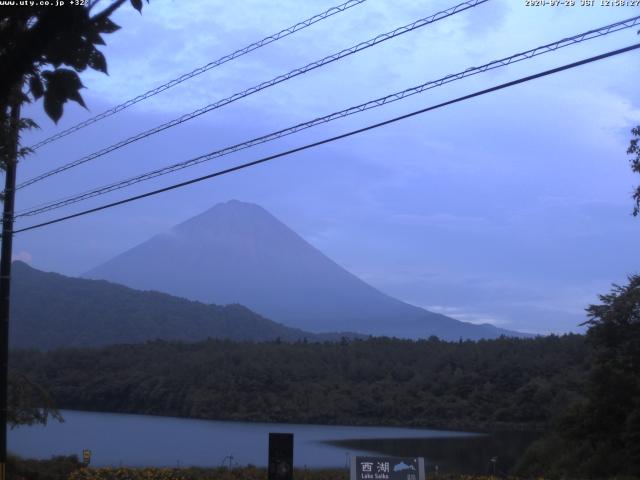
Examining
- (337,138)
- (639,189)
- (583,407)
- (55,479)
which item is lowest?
(55,479)

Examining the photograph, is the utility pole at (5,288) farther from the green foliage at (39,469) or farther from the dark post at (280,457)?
the dark post at (280,457)

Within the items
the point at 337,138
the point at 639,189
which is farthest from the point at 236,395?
the point at 337,138

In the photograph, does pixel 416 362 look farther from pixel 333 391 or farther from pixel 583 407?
pixel 583 407

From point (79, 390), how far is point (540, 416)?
33.1 m

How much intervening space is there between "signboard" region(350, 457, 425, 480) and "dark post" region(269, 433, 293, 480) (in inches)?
39.9

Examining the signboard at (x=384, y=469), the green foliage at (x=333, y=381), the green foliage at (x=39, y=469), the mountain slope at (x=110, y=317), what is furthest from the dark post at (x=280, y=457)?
the mountain slope at (x=110, y=317)

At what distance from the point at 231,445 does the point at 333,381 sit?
29716 mm

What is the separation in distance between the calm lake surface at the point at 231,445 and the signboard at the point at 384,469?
1365 centimetres

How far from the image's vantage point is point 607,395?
2394cm

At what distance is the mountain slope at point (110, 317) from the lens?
12281 centimetres

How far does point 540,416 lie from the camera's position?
47281mm

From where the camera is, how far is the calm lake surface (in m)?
29.5

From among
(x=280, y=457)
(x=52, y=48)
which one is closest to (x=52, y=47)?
(x=52, y=48)

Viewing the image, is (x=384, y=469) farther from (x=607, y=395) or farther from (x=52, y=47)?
(x=607, y=395)
